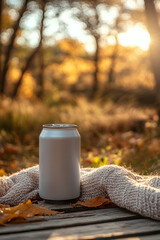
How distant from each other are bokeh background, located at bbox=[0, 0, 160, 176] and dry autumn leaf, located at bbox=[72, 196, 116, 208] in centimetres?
106

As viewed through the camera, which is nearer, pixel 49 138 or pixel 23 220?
pixel 23 220

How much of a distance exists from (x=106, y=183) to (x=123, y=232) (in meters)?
0.43

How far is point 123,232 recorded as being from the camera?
4.20 feet

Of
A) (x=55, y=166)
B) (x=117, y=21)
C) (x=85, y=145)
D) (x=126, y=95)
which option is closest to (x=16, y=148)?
(x=85, y=145)

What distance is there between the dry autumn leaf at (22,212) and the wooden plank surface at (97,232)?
108 millimetres

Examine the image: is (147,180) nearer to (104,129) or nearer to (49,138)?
(49,138)

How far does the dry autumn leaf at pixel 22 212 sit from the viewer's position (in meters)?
1.38

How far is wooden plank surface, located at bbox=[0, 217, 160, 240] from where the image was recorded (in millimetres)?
1240

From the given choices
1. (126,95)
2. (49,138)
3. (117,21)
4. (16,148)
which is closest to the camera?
(49,138)

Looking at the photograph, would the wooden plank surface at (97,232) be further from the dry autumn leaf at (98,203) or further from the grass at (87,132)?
the grass at (87,132)

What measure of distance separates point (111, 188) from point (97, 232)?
0.40 m

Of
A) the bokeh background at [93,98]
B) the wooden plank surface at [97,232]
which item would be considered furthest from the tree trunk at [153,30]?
the wooden plank surface at [97,232]

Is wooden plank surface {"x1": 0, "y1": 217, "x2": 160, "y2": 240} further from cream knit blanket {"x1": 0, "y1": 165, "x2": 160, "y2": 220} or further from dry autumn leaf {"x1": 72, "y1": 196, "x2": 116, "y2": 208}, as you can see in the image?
dry autumn leaf {"x1": 72, "y1": 196, "x2": 116, "y2": 208}

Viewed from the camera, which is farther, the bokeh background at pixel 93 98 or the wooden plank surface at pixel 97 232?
the bokeh background at pixel 93 98
